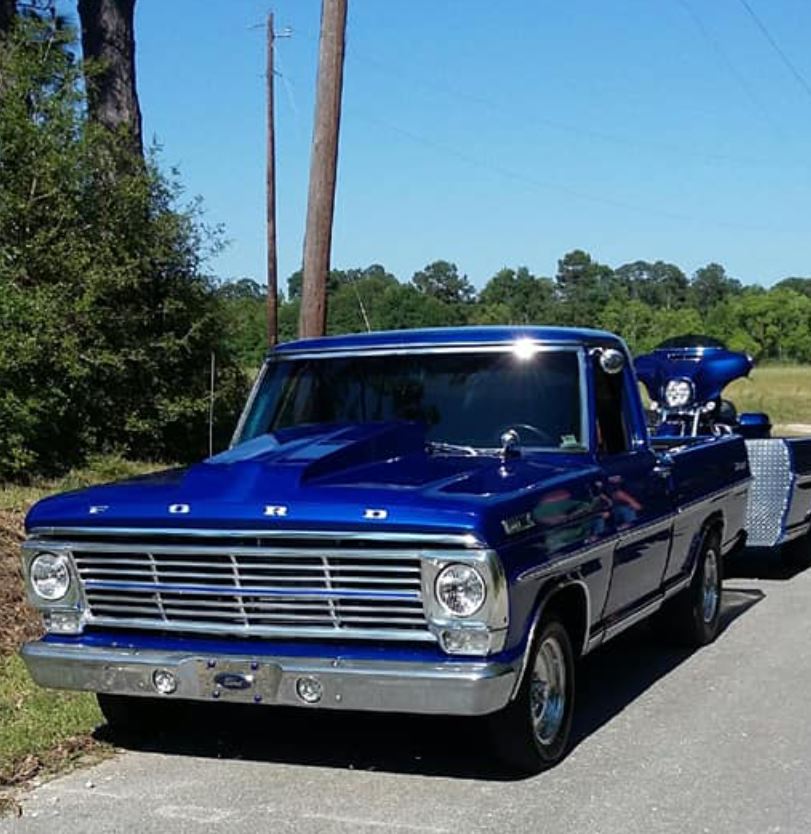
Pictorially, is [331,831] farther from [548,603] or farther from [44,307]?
[44,307]

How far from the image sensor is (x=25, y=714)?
638 cm

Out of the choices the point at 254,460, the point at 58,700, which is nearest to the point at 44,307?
the point at 58,700

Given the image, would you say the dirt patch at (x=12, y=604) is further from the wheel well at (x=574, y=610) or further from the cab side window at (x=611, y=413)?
the cab side window at (x=611, y=413)

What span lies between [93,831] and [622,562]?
2851 millimetres

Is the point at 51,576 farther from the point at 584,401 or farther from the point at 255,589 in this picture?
the point at 584,401

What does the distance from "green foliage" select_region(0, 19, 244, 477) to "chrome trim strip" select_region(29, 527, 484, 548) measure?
6381 millimetres


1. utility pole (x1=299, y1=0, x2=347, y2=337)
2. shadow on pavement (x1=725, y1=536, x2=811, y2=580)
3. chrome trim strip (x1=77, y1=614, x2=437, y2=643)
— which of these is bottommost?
shadow on pavement (x1=725, y1=536, x2=811, y2=580)

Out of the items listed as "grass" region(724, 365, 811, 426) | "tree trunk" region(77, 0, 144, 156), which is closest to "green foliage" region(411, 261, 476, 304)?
"grass" region(724, 365, 811, 426)

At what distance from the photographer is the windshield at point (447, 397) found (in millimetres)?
6453

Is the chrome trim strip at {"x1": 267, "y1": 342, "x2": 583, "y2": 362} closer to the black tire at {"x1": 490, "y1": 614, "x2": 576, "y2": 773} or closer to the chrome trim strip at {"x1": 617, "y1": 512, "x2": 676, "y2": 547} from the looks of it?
the chrome trim strip at {"x1": 617, "y1": 512, "x2": 676, "y2": 547}

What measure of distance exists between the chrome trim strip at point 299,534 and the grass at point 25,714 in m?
1.07

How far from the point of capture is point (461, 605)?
4.98 meters

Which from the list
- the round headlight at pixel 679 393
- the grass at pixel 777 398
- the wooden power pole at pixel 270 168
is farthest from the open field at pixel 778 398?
the round headlight at pixel 679 393

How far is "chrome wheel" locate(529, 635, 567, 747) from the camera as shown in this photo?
557cm
